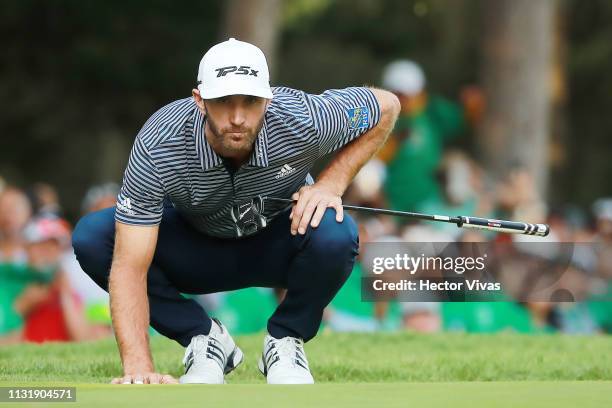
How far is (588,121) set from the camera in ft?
73.7

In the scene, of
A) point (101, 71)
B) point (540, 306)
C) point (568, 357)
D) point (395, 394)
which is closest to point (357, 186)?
point (540, 306)

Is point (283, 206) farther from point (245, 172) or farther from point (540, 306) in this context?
point (540, 306)

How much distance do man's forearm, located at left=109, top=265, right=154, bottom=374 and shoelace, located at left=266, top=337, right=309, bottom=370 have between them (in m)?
0.60

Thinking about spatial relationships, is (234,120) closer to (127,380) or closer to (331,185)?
(331,185)

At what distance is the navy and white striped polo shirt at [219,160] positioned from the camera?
216 inches

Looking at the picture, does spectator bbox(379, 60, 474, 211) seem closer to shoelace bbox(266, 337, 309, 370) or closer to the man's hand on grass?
shoelace bbox(266, 337, 309, 370)

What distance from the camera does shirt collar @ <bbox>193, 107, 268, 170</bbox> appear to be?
18.2ft

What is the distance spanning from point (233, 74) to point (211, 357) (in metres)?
1.27

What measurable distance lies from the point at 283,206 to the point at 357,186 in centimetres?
404

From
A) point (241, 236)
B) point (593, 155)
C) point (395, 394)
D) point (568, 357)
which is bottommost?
point (395, 394)

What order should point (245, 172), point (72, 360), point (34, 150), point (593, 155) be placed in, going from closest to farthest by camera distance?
point (245, 172), point (72, 360), point (34, 150), point (593, 155)

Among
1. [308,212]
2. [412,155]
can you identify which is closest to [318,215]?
[308,212]

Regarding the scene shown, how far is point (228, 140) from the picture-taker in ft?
17.9

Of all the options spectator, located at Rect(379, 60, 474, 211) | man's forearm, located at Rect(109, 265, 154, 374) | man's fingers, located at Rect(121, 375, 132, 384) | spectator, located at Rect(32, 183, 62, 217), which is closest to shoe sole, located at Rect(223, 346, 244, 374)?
man's forearm, located at Rect(109, 265, 154, 374)
